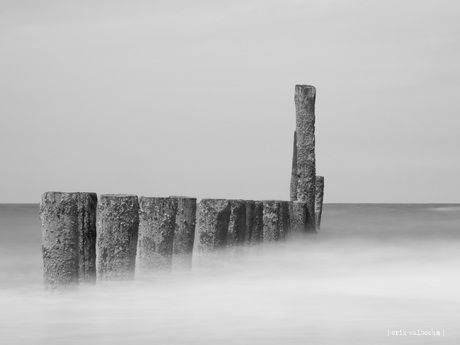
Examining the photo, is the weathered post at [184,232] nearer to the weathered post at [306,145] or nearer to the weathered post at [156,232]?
the weathered post at [156,232]

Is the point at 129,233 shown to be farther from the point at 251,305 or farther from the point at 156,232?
the point at 251,305

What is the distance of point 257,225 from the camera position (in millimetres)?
12641

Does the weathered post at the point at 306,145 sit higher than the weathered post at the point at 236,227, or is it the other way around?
the weathered post at the point at 306,145

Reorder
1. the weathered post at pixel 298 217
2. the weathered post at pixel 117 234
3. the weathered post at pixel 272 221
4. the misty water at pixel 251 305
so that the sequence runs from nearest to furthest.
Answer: the misty water at pixel 251 305 < the weathered post at pixel 117 234 < the weathered post at pixel 272 221 < the weathered post at pixel 298 217

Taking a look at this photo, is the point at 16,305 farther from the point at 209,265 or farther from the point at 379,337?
the point at 379,337

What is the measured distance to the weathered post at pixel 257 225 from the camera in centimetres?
1255

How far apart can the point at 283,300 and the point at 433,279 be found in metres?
2.14

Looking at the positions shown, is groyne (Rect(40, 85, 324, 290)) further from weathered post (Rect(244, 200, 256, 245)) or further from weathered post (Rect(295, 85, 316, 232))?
weathered post (Rect(295, 85, 316, 232))

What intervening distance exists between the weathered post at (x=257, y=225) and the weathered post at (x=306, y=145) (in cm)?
350

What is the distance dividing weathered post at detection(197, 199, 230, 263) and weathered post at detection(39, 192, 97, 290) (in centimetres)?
225

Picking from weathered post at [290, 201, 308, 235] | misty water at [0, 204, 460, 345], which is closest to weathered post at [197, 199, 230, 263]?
misty water at [0, 204, 460, 345]

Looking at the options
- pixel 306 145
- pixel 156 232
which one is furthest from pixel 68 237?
pixel 306 145

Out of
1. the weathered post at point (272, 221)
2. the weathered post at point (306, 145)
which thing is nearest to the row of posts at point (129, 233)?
the weathered post at point (272, 221)

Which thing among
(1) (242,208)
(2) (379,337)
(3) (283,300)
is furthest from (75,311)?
(1) (242,208)
